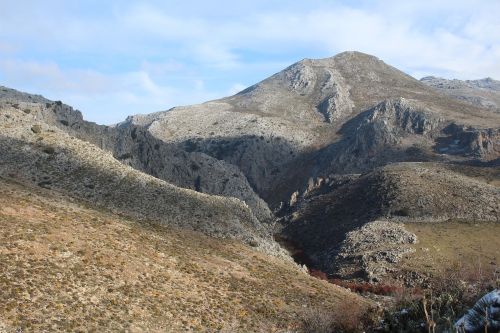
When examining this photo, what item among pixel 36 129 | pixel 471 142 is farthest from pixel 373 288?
pixel 471 142

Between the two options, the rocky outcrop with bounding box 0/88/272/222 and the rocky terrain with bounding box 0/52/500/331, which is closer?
the rocky terrain with bounding box 0/52/500/331

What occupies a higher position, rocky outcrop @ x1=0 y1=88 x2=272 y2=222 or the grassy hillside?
rocky outcrop @ x1=0 y1=88 x2=272 y2=222

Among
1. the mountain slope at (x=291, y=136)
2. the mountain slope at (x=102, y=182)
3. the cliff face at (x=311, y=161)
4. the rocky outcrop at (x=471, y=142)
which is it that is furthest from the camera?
the mountain slope at (x=291, y=136)

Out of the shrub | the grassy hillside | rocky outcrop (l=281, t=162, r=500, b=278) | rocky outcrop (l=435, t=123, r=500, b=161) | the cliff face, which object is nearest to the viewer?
the grassy hillside

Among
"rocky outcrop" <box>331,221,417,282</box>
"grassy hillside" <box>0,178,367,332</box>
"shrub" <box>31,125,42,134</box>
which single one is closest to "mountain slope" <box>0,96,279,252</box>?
"shrub" <box>31,125,42,134</box>

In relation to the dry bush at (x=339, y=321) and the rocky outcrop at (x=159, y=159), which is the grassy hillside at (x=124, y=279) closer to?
the dry bush at (x=339, y=321)

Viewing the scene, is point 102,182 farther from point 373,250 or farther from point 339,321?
point 373,250

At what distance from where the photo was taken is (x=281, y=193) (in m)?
144

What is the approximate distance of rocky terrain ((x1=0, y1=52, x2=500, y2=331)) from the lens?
164 feet

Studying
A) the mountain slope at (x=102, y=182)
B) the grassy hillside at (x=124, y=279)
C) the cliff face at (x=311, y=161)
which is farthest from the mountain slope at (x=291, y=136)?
the grassy hillside at (x=124, y=279)

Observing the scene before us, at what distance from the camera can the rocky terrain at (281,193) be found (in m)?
50.1

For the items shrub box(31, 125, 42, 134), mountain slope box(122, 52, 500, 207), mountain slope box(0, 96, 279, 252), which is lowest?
mountain slope box(0, 96, 279, 252)

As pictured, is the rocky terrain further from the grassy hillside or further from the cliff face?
the cliff face

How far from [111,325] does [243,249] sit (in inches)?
1029
